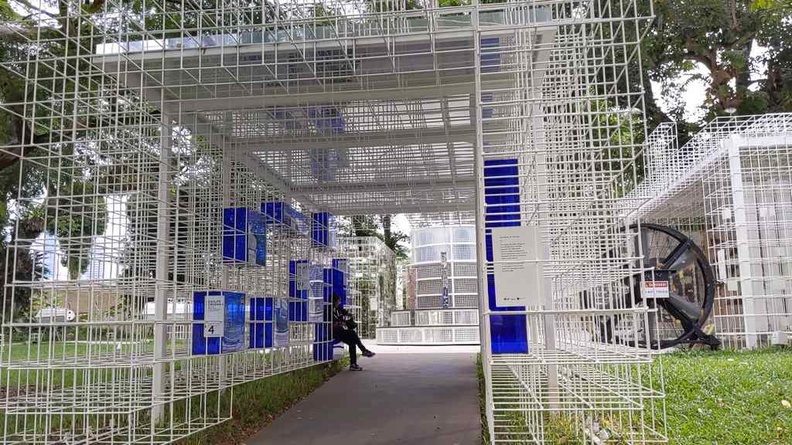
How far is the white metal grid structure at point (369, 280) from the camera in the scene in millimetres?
19797

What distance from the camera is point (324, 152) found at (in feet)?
32.0

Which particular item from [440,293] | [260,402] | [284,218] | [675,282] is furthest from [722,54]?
[260,402]

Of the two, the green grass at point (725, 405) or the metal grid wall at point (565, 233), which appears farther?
the green grass at point (725, 405)

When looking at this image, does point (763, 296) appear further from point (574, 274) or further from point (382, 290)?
point (382, 290)

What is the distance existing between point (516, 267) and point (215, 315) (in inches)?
138

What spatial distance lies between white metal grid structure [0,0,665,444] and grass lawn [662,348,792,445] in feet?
1.02

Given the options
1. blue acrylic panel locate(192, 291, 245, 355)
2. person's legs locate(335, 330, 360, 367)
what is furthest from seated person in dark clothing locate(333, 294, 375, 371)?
blue acrylic panel locate(192, 291, 245, 355)

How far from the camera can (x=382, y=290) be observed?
22.5m

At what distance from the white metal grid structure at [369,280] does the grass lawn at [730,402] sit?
429 inches

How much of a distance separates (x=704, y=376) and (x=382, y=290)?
49.6 ft

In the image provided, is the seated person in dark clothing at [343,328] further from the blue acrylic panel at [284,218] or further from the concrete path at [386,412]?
the blue acrylic panel at [284,218]

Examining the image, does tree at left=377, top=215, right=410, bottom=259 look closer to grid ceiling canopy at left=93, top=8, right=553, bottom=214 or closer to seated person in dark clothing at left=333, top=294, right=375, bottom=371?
seated person in dark clothing at left=333, top=294, right=375, bottom=371

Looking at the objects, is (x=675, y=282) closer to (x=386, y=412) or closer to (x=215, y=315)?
(x=386, y=412)

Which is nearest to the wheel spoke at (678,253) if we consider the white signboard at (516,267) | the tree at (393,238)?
the white signboard at (516,267)
